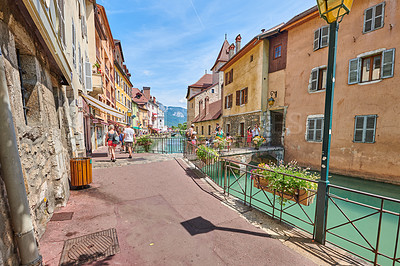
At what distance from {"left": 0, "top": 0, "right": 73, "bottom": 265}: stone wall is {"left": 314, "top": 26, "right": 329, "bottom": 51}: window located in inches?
535

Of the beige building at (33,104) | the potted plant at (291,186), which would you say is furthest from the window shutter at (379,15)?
the beige building at (33,104)

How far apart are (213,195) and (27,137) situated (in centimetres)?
411

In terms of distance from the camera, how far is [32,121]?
304 cm

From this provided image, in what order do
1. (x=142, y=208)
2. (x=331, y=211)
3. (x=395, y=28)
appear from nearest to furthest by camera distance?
(x=142, y=208)
(x=331, y=211)
(x=395, y=28)

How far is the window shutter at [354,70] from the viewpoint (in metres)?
8.88

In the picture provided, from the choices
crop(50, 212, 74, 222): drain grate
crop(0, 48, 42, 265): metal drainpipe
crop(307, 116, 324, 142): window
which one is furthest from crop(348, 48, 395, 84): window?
crop(50, 212, 74, 222): drain grate

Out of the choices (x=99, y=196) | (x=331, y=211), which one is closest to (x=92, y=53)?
(x=99, y=196)

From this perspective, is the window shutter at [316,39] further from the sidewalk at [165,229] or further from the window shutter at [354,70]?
the sidewalk at [165,229]

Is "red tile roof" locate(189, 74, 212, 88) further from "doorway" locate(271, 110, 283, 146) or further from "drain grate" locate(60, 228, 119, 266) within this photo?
"drain grate" locate(60, 228, 119, 266)

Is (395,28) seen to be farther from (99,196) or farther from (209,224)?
(99,196)

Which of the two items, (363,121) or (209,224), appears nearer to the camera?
(209,224)

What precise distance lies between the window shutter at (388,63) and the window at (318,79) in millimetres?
2636

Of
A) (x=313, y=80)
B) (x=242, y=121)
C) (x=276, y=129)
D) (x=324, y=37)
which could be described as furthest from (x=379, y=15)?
(x=242, y=121)

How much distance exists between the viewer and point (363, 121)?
28.7 feet
